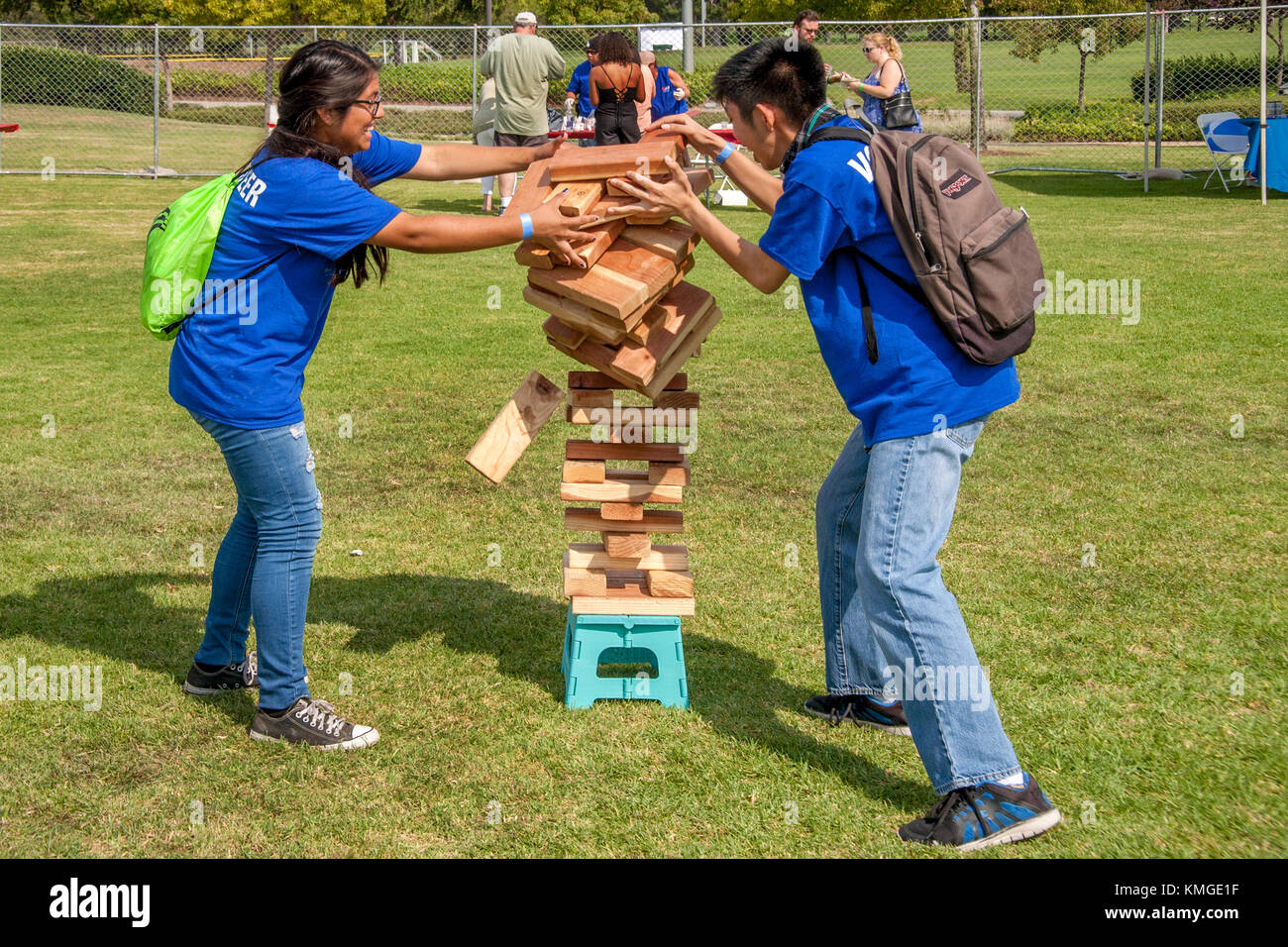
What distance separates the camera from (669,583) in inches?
183

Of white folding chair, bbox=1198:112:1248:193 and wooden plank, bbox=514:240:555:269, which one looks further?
white folding chair, bbox=1198:112:1248:193

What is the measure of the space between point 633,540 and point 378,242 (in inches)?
59.2

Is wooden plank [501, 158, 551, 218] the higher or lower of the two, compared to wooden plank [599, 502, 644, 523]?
higher

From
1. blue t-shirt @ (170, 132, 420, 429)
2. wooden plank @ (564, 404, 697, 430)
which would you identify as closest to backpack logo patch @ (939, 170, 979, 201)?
wooden plank @ (564, 404, 697, 430)

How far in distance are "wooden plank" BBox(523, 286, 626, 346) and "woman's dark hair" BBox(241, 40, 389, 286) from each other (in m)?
0.60

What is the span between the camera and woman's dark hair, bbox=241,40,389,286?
3832 mm

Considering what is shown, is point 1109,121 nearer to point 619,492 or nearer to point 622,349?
point 619,492

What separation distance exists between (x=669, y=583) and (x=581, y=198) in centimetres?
147

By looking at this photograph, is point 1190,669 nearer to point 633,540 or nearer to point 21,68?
point 633,540

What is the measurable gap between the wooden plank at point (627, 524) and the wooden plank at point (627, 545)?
23mm

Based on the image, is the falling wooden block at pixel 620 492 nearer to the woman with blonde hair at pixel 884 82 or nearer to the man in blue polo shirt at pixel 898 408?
the man in blue polo shirt at pixel 898 408

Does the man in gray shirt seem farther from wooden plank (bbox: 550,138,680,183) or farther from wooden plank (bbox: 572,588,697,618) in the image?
wooden plank (bbox: 550,138,680,183)

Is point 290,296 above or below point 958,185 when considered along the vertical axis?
below

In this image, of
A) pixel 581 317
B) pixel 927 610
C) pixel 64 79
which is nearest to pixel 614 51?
pixel 581 317
